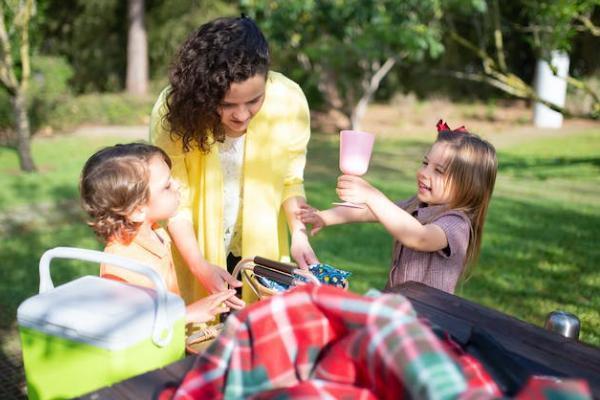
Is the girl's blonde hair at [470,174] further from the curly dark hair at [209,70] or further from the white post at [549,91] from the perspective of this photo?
the white post at [549,91]

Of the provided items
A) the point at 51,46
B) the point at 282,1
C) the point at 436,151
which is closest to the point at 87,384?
the point at 436,151

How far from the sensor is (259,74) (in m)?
2.18

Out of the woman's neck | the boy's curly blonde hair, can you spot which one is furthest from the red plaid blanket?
the woman's neck

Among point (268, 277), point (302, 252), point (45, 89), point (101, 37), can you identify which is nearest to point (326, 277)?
point (268, 277)

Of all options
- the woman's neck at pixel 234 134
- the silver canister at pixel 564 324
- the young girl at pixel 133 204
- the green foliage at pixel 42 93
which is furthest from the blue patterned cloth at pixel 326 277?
the green foliage at pixel 42 93

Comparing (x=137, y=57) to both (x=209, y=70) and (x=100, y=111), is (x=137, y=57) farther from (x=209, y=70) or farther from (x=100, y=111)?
(x=209, y=70)

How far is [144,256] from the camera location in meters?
2.12

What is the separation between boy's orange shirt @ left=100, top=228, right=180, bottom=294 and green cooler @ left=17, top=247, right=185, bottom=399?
450 millimetres

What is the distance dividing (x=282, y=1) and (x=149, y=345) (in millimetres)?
10590

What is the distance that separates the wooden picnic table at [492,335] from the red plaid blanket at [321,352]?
0.15m

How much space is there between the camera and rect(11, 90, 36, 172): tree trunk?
9.47 m

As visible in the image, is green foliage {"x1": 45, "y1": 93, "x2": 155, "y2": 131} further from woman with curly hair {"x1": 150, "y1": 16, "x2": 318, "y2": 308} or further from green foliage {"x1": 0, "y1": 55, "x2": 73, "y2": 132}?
woman with curly hair {"x1": 150, "y1": 16, "x2": 318, "y2": 308}

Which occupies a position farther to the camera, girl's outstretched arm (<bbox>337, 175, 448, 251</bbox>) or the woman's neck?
the woman's neck

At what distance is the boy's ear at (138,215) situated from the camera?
81.2 inches
